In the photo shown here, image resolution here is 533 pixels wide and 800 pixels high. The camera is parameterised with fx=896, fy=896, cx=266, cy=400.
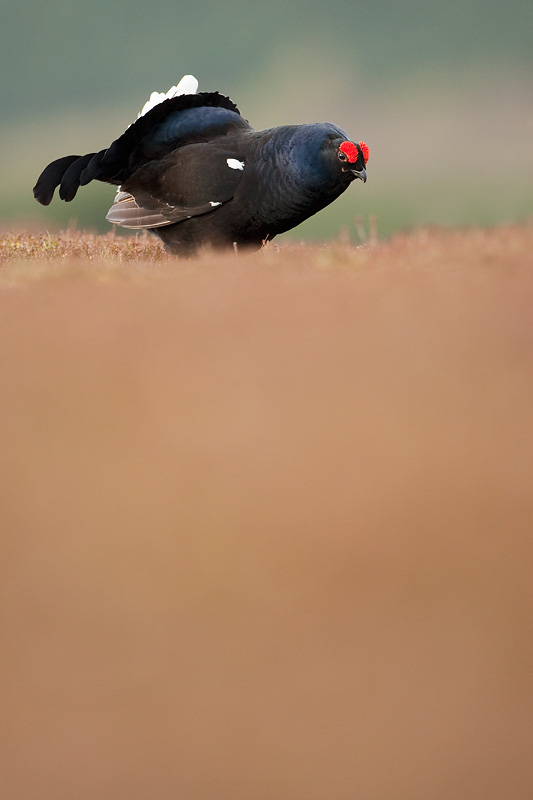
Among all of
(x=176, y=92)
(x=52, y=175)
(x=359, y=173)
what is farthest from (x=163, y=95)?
(x=359, y=173)

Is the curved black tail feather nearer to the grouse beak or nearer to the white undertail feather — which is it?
the white undertail feather

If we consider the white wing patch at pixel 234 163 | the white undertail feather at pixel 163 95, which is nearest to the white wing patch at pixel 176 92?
the white undertail feather at pixel 163 95

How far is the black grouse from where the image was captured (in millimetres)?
5090

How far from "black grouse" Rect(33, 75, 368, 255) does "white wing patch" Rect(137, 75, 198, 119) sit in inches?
0.8

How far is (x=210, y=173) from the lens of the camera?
523cm

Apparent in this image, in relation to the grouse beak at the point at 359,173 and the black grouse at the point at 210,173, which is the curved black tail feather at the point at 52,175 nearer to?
the black grouse at the point at 210,173

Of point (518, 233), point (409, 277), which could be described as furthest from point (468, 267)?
point (518, 233)

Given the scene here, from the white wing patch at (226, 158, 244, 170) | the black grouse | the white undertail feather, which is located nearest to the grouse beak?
the black grouse

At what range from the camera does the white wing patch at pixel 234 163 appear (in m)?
5.22

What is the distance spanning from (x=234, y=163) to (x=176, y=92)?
3.60ft

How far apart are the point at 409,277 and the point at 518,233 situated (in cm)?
150

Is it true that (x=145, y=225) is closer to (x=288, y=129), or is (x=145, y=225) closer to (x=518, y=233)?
(x=288, y=129)

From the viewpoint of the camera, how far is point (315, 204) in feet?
17.1

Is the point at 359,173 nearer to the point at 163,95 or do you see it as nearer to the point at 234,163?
the point at 234,163
